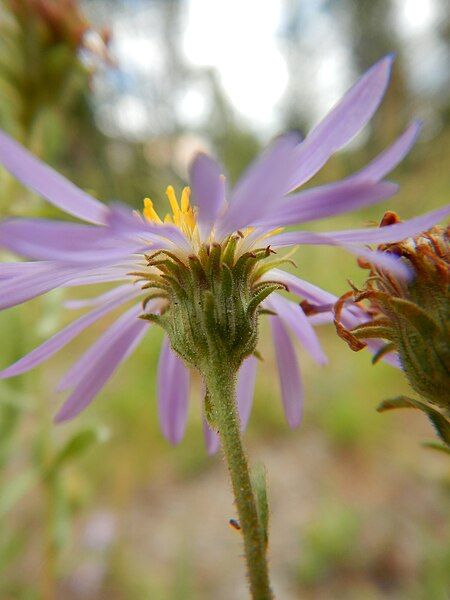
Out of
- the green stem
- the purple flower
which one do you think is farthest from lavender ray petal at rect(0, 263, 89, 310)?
the green stem

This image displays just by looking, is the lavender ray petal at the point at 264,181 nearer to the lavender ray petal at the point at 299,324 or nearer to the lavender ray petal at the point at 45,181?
the lavender ray petal at the point at 45,181

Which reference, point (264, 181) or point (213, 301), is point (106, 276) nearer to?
point (213, 301)

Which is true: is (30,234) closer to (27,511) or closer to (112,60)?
(112,60)

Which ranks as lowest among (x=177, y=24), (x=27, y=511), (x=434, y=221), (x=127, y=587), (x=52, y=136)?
(x=434, y=221)

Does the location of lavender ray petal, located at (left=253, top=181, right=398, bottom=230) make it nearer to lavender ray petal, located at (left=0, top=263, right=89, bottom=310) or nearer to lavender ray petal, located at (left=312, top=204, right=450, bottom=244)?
lavender ray petal, located at (left=312, top=204, right=450, bottom=244)

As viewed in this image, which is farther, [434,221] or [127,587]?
[127,587]

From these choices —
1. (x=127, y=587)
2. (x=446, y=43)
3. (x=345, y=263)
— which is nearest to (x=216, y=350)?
(x=127, y=587)

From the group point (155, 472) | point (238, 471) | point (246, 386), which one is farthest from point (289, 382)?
point (155, 472)

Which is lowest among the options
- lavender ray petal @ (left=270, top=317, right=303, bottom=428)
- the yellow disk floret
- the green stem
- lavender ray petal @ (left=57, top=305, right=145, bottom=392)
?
the green stem
